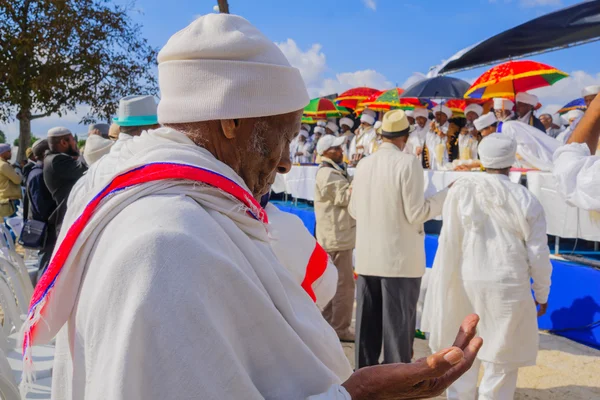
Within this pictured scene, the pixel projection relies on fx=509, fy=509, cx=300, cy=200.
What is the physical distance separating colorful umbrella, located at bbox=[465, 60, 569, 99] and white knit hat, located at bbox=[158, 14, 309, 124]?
678 cm

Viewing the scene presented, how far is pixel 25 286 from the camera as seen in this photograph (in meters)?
3.84

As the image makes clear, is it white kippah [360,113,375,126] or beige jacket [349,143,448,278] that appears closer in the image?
beige jacket [349,143,448,278]

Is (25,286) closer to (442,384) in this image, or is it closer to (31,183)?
(31,183)

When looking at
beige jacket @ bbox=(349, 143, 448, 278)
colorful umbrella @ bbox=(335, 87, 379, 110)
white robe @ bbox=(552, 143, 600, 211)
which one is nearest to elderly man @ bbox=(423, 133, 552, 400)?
white robe @ bbox=(552, 143, 600, 211)

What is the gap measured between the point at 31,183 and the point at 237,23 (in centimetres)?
403

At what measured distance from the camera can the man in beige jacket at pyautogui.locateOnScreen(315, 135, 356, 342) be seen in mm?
4996

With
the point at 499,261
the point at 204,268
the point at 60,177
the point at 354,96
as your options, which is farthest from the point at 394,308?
the point at 354,96

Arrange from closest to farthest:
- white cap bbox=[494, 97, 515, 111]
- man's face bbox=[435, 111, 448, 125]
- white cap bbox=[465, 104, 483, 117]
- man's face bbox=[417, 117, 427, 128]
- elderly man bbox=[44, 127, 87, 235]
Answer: elderly man bbox=[44, 127, 87, 235] < white cap bbox=[494, 97, 515, 111] < white cap bbox=[465, 104, 483, 117] < man's face bbox=[435, 111, 448, 125] < man's face bbox=[417, 117, 427, 128]

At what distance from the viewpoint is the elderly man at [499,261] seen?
130 inches

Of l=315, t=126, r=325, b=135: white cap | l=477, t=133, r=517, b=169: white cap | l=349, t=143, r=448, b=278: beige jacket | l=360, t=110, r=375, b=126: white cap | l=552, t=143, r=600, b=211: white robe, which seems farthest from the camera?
l=315, t=126, r=325, b=135: white cap

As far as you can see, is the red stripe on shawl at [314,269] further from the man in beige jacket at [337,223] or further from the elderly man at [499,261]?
the man in beige jacket at [337,223]

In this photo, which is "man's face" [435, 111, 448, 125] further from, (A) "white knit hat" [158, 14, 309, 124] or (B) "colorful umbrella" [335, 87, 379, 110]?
(A) "white knit hat" [158, 14, 309, 124]

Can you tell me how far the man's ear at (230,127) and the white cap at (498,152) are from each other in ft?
8.63

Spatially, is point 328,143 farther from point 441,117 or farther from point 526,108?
point 441,117
